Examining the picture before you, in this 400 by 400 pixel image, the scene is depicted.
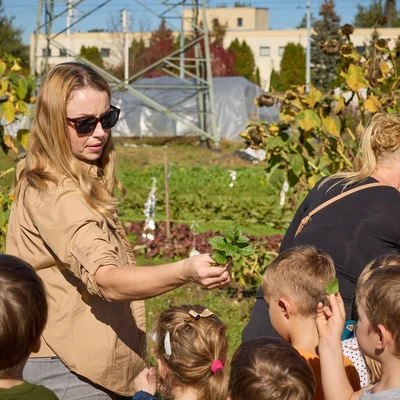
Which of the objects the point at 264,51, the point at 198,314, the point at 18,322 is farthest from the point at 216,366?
the point at 264,51

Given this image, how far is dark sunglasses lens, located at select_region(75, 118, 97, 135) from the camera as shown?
2.74m

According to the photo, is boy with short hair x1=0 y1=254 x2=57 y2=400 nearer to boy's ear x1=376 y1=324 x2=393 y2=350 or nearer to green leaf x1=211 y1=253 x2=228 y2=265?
green leaf x1=211 y1=253 x2=228 y2=265

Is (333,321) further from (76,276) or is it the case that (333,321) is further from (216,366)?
(76,276)

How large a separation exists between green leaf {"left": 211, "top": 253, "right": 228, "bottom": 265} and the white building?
40294 millimetres

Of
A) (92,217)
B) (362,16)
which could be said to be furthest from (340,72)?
(362,16)

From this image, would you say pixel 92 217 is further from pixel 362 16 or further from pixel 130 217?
pixel 362 16

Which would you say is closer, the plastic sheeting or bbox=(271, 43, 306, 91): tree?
the plastic sheeting

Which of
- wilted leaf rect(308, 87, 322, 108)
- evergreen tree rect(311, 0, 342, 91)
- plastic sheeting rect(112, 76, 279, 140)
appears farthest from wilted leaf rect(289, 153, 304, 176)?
evergreen tree rect(311, 0, 342, 91)

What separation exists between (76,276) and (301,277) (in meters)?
0.81

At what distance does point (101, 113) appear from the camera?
9.21ft

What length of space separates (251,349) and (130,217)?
9186mm

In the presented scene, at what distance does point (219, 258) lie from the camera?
7.84 feet

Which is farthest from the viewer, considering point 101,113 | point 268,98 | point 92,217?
point 268,98

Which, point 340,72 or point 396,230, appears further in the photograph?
A: point 340,72
